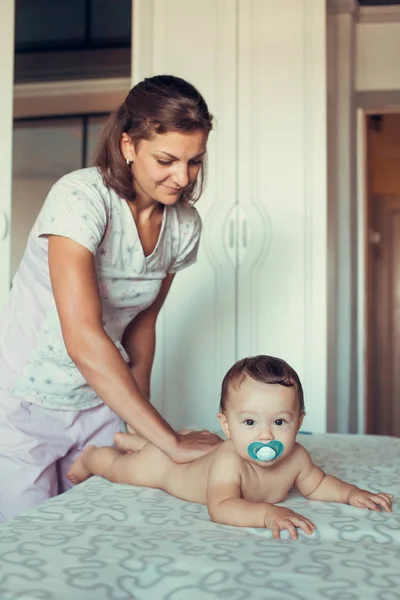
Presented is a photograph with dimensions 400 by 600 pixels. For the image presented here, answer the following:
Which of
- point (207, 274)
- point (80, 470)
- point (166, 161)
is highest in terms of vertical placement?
point (166, 161)

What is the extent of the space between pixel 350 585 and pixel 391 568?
9cm

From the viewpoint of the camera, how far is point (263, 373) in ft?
3.85

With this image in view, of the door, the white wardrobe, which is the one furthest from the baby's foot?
the door

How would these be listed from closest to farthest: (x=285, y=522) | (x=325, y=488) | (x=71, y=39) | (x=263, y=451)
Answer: (x=285, y=522) < (x=263, y=451) < (x=325, y=488) < (x=71, y=39)

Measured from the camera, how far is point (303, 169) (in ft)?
9.28

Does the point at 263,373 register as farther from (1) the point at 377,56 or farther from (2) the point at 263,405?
(1) the point at 377,56

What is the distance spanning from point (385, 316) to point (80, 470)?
14.2 ft

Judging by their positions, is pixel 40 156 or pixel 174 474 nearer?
pixel 174 474

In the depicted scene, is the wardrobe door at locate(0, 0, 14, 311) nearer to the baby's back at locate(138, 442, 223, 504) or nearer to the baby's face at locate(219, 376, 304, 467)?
the baby's back at locate(138, 442, 223, 504)

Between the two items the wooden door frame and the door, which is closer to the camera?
the wooden door frame

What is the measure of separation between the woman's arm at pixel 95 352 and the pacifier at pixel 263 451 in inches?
6.5

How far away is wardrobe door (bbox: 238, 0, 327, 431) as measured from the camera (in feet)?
9.22

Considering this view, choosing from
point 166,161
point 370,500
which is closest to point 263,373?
point 370,500

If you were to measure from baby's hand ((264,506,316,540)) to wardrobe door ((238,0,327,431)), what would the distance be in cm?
177
